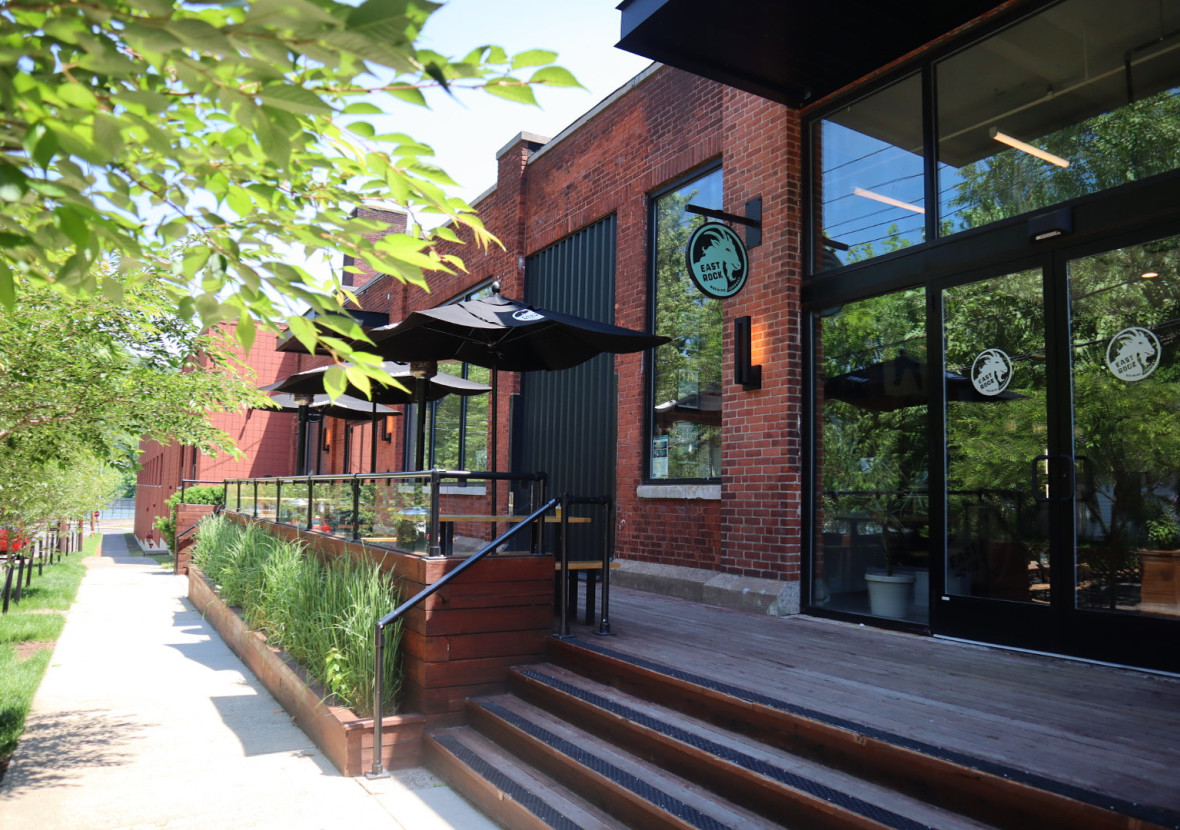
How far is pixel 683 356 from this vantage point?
27.1ft

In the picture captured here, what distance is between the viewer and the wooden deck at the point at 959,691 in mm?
3006

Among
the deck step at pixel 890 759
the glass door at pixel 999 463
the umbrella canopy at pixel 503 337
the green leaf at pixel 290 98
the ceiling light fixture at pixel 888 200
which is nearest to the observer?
the green leaf at pixel 290 98

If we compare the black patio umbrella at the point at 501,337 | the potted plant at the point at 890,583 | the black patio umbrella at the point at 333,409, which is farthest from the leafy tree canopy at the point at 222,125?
the black patio umbrella at the point at 333,409

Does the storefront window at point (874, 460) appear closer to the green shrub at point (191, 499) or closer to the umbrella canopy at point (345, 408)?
the umbrella canopy at point (345, 408)

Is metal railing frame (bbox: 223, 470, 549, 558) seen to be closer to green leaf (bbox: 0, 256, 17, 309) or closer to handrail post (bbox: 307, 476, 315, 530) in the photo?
handrail post (bbox: 307, 476, 315, 530)

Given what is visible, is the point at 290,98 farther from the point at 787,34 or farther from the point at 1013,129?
the point at 1013,129

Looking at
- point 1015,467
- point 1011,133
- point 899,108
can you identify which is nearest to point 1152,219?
point 1011,133

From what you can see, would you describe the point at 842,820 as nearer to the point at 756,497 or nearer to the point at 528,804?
the point at 528,804

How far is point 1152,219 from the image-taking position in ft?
15.2

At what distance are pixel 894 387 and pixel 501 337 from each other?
3191mm

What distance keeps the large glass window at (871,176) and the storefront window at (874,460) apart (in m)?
0.47

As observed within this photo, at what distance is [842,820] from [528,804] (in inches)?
60.4

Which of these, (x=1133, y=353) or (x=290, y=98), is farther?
(x=1133, y=353)

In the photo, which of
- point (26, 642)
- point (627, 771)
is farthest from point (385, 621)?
point (26, 642)
